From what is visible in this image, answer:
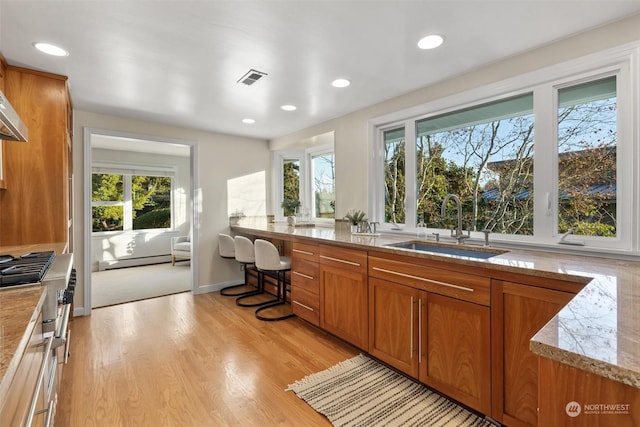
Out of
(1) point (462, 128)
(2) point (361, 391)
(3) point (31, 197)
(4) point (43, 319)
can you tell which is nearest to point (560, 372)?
(2) point (361, 391)

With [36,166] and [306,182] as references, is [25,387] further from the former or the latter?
[306,182]

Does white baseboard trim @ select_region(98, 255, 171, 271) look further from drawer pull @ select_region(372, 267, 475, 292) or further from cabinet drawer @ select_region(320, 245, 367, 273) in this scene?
drawer pull @ select_region(372, 267, 475, 292)

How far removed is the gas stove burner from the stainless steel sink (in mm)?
2048

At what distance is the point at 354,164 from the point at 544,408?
280cm

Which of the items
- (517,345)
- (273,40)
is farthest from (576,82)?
(273,40)

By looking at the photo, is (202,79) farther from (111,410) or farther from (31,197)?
(111,410)

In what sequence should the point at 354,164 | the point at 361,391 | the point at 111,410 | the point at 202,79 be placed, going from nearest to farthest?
the point at 111,410 < the point at 361,391 < the point at 202,79 < the point at 354,164

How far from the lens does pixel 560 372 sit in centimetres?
69

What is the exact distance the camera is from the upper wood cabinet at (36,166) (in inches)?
86.7

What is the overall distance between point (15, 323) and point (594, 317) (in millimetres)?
1661

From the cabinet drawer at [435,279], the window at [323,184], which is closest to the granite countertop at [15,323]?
the cabinet drawer at [435,279]

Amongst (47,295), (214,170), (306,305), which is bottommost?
(306,305)

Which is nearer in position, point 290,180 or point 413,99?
point 413,99

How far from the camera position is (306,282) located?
2.98 metres
